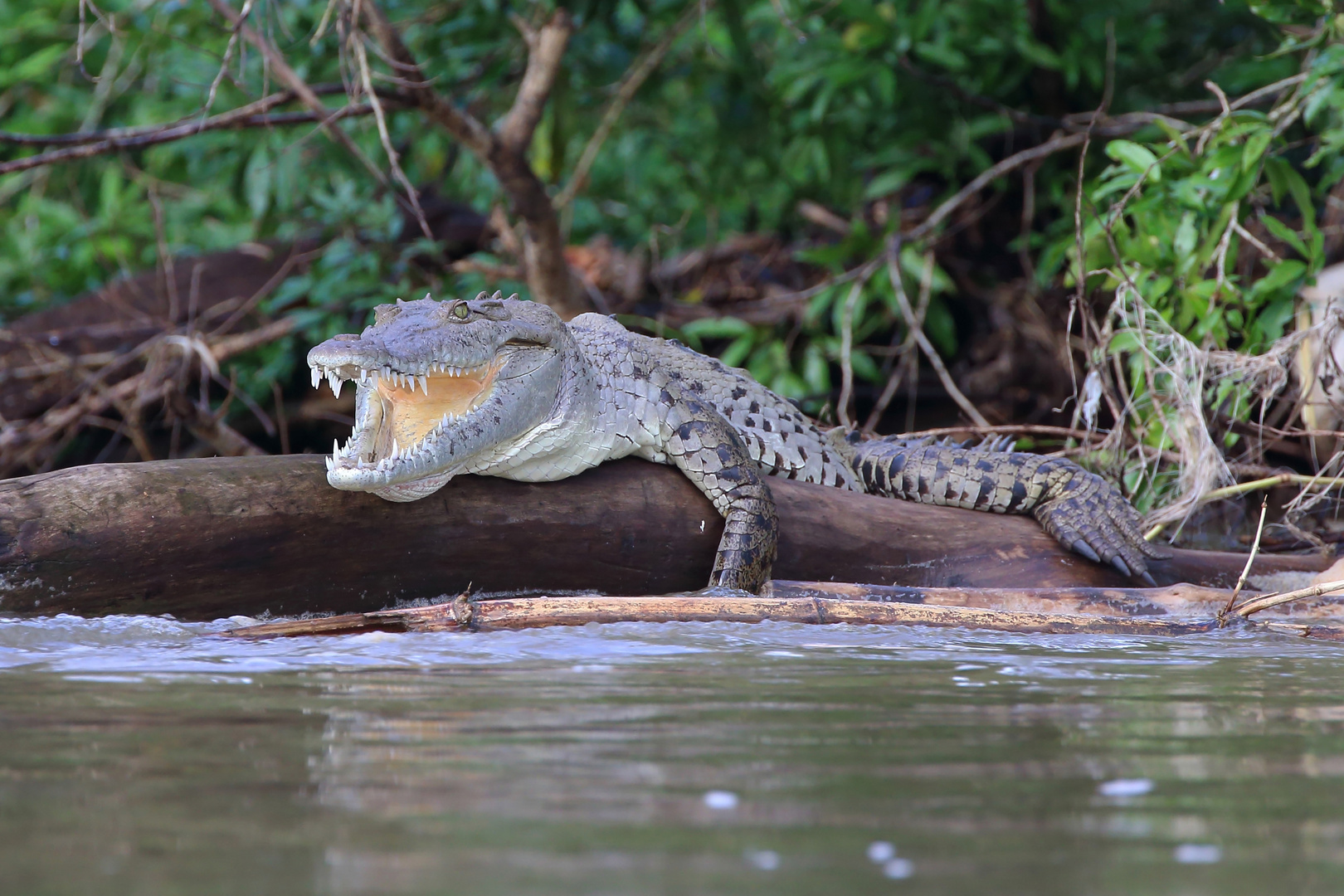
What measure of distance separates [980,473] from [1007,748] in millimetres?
2576

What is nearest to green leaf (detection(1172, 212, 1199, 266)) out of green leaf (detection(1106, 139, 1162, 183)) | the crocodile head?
green leaf (detection(1106, 139, 1162, 183))

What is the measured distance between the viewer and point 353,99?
4.84 meters

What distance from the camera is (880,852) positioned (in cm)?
114

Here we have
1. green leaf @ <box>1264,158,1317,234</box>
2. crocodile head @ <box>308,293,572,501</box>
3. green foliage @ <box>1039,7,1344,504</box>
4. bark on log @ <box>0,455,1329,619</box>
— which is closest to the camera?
bark on log @ <box>0,455,1329,619</box>

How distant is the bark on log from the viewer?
111 inches

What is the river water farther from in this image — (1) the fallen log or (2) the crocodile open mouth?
(2) the crocodile open mouth

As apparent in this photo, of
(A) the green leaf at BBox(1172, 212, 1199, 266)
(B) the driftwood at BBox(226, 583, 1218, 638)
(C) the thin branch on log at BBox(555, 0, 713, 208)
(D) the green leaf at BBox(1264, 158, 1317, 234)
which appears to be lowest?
(B) the driftwood at BBox(226, 583, 1218, 638)

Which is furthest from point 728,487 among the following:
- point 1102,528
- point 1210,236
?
point 1210,236

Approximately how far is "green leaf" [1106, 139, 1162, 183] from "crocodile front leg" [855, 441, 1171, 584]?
138 centimetres

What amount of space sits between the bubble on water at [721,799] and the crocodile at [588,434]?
174cm

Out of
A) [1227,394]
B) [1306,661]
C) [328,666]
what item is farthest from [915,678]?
[1227,394]

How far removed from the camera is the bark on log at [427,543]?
2814 millimetres

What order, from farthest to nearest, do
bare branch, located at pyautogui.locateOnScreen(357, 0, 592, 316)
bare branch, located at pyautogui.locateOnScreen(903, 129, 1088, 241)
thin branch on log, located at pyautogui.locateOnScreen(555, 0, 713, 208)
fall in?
thin branch on log, located at pyautogui.locateOnScreen(555, 0, 713, 208)
bare branch, located at pyautogui.locateOnScreen(903, 129, 1088, 241)
bare branch, located at pyautogui.locateOnScreen(357, 0, 592, 316)

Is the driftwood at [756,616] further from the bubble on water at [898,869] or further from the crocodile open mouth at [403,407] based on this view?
the bubble on water at [898,869]
